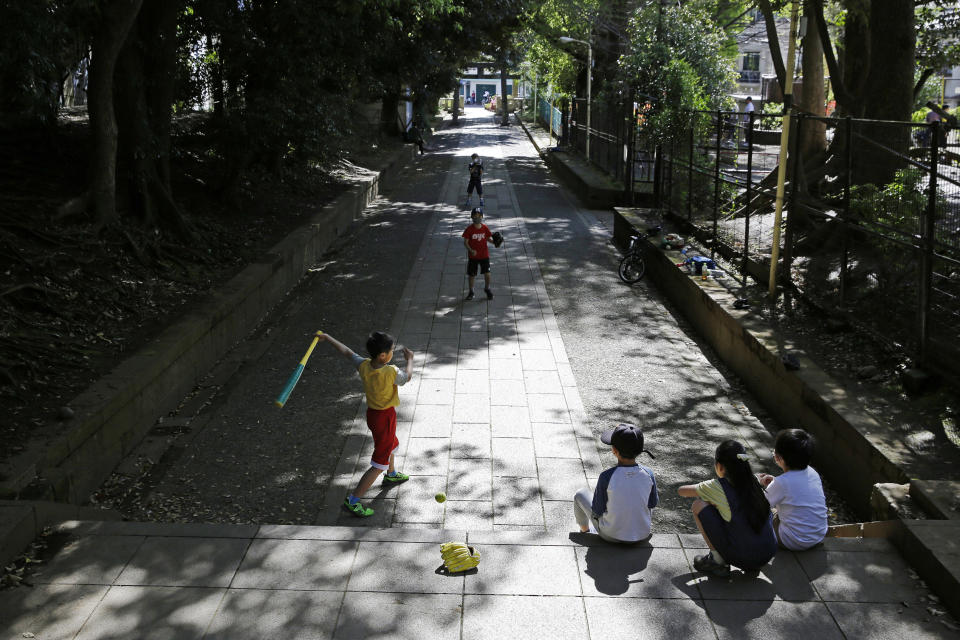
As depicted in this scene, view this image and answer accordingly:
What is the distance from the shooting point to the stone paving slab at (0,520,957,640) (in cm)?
421

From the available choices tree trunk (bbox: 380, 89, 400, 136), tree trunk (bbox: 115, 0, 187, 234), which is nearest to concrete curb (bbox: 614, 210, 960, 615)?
tree trunk (bbox: 115, 0, 187, 234)

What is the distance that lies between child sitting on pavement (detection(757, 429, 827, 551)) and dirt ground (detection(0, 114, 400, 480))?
495cm

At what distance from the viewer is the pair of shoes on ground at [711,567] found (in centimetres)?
473

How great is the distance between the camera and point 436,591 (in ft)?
14.9

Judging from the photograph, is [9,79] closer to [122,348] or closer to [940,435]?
[122,348]

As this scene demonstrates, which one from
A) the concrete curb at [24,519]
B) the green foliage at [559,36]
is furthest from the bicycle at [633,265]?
the green foliage at [559,36]

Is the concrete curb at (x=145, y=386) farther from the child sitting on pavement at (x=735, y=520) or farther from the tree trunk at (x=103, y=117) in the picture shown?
the child sitting on pavement at (x=735, y=520)

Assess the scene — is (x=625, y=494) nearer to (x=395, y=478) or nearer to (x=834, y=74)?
(x=395, y=478)

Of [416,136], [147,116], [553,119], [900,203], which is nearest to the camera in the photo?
[900,203]

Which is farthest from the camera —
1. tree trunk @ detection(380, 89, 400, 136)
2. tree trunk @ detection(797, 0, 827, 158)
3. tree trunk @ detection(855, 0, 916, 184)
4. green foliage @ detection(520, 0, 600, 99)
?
tree trunk @ detection(380, 89, 400, 136)

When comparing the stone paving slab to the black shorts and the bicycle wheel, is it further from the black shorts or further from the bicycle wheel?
the bicycle wheel

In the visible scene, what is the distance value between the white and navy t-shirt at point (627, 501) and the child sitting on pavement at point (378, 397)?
5.64ft

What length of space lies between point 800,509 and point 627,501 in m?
1.03

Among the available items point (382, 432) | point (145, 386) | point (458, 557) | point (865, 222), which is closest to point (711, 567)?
point (458, 557)
